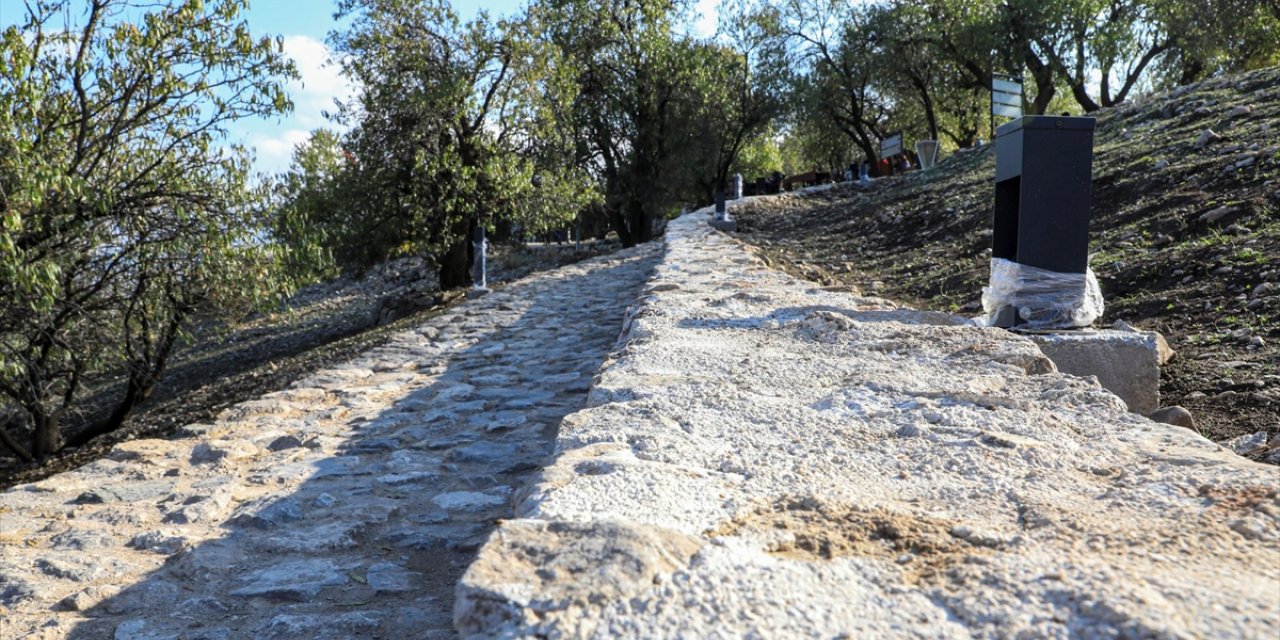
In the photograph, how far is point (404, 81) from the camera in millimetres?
14133

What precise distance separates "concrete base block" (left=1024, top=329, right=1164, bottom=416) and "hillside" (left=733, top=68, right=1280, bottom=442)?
17cm

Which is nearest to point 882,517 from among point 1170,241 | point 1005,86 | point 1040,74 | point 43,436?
point 1170,241

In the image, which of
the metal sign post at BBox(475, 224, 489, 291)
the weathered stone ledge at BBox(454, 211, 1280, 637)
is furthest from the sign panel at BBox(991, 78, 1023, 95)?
the weathered stone ledge at BBox(454, 211, 1280, 637)

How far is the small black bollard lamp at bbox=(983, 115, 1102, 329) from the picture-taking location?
14.9 feet

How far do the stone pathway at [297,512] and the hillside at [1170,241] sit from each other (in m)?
2.88

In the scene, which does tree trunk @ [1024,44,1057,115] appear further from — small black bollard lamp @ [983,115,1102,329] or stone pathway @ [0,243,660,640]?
small black bollard lamp @ [983,115,1102,329]

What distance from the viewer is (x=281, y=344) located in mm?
17234

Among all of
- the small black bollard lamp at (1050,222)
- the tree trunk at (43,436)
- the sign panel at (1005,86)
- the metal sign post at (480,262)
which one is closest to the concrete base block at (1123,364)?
the small black bollard lamp at (1050,222)

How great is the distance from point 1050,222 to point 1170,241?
2547mm

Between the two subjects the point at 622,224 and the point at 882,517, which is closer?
the point at 882,517

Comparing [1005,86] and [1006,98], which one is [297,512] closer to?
[1005,86]

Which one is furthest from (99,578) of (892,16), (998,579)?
(892,16)

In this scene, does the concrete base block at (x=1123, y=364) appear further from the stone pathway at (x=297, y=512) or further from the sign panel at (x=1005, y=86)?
the sign panel at (x=1005, y=86)

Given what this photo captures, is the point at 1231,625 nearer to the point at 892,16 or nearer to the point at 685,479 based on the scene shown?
the point at 685,479
